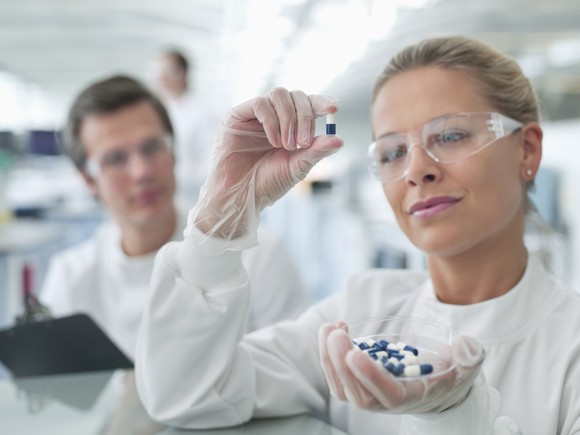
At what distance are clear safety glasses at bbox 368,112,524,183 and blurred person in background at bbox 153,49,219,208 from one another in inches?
157

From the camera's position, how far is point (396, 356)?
917mm

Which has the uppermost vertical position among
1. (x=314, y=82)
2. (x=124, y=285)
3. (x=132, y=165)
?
(x=314, y=82)

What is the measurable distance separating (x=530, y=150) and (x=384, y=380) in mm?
796

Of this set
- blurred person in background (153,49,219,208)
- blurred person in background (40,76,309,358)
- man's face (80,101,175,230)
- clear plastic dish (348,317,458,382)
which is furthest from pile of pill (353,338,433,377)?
blurred person in background (153,49,219,208)

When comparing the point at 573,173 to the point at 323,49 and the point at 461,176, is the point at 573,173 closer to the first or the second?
the point at 461,176

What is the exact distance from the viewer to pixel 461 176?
1245 mm

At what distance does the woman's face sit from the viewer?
124 centimetres

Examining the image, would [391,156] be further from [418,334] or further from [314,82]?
[314,82]

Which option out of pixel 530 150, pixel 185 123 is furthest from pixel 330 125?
pixel 185 123

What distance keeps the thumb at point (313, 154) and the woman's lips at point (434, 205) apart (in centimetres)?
29

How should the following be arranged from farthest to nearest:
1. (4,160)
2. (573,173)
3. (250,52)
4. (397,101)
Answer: (250,52)
(4,160)
(573,173)
(397,101)

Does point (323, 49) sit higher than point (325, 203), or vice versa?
point (323, 49)

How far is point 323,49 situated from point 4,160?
3660 millimetres

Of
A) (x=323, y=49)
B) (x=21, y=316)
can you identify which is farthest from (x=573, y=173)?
(x=323, y=49)
